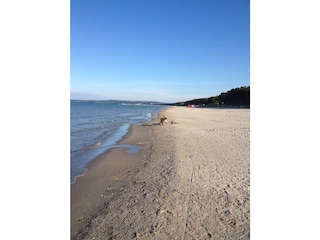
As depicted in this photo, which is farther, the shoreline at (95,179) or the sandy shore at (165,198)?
the shoreline at (95,179)

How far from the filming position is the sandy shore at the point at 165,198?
7.08 feet

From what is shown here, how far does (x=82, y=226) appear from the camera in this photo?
7.51 ft

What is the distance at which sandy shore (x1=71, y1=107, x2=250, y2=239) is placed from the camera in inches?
85.0

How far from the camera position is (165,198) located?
110 inches

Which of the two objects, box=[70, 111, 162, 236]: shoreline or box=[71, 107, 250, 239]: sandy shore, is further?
box=[70, 111, 162, 236]: shoreline

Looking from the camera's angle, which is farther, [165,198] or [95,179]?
[95,179]
